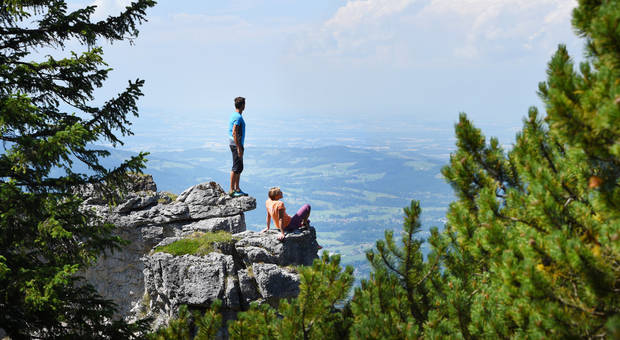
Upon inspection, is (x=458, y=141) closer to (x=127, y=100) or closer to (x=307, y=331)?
(x=307, y=331)

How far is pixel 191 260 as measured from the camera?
1059 centimetres

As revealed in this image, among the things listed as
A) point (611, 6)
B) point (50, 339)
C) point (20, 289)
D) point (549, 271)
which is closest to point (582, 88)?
point (611, 6)

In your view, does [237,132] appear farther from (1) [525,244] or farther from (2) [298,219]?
(1) [525,244]

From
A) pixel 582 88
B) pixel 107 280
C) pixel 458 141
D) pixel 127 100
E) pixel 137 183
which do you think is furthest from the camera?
pixel 137 183

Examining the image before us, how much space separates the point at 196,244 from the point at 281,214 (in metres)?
2.77

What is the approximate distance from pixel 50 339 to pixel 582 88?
760 cm

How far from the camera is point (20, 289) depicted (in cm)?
530

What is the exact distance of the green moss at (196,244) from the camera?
10.9 meters

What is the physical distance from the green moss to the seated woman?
1597 mm

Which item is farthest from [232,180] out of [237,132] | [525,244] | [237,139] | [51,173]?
[525,244]

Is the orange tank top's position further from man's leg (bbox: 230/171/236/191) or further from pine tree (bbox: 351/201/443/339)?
pine tree (bbox: 351/201/443/339)

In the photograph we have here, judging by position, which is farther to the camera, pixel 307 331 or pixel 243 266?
pixel 243 266

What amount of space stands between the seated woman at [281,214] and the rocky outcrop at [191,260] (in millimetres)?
276

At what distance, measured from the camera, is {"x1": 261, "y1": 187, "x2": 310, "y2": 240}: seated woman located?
1030 centimetres
